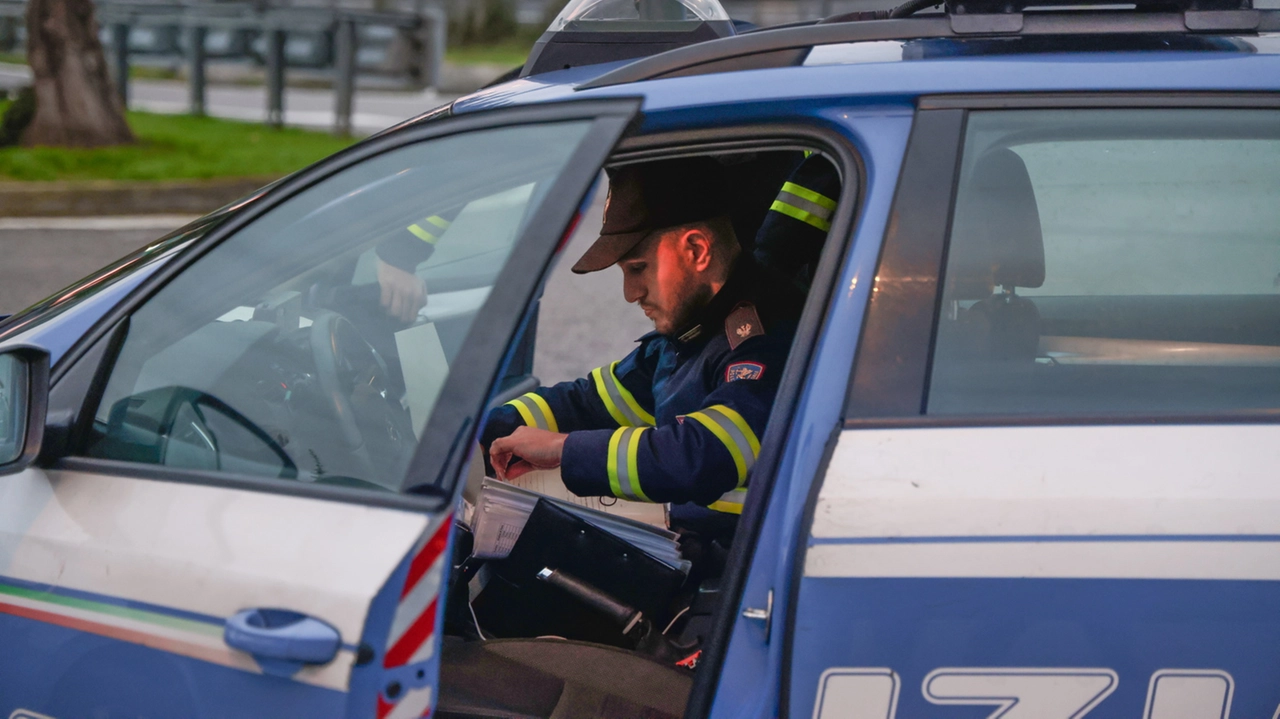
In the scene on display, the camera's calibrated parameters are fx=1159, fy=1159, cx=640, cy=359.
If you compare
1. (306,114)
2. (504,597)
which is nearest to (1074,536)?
(504,597)

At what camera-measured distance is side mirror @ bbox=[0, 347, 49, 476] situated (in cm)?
158

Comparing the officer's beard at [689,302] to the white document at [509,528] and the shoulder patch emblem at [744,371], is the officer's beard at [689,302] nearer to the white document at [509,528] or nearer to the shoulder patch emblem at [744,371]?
the shoulder patch emblem at [744,371]

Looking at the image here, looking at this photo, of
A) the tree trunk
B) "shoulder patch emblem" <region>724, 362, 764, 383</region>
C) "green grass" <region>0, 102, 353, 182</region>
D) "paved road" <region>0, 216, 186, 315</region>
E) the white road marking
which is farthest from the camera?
the tree trunk

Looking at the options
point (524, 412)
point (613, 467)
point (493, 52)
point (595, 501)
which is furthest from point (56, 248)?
point (493, 52)

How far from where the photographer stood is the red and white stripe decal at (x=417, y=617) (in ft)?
4.55

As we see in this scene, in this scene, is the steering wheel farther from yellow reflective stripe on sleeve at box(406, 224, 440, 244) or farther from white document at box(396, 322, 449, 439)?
yellow reflective stripe on sleeve at box(406, 224, 440, 244)

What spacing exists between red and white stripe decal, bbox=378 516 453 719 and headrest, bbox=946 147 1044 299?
2.45ft

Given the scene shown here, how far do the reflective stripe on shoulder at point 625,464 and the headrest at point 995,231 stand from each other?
707mm

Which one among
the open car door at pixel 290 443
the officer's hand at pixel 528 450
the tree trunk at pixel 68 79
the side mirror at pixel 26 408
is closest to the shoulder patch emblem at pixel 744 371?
the officer's hand at pixel 528 450

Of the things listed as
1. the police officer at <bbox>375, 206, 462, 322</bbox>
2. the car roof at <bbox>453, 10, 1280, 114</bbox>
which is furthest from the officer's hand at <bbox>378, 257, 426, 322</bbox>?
the car roof at <bbox>453, 10, 1280, 114</bbox>

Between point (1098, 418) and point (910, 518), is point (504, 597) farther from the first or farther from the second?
point (1098, 418)

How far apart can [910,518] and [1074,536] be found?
0.63 ft

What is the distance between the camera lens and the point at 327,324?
6.05 ft

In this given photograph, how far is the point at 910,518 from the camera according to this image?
1415mm
